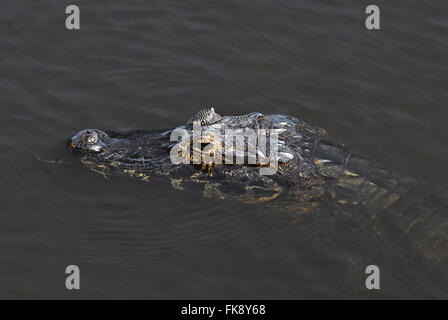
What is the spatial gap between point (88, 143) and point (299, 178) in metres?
2.46

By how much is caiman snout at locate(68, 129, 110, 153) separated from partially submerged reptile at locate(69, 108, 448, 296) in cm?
1

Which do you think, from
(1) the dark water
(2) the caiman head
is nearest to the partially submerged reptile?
(2) the caiman head

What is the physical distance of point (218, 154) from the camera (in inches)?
240

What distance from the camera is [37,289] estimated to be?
544 cm

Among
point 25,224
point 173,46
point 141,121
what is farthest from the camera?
point 173,46

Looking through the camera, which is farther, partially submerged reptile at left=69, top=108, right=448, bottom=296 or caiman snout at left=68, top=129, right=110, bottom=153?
caiman snout at left=68, top=129, right=110, bottom=153

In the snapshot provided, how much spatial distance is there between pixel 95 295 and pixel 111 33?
4973mm

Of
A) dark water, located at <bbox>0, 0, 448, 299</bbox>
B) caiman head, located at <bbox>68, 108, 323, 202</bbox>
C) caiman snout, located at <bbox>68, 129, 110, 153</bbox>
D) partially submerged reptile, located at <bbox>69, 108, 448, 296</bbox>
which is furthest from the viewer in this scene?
caiman snout, located at <bbox>68, 129, 110, 153</bbox>

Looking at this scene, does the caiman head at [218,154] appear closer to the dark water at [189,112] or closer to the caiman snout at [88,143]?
the caiman snout at [88,143]

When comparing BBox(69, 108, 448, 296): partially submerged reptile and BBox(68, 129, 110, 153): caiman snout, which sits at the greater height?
BBox(68, 129, 110, 153): caiman snout

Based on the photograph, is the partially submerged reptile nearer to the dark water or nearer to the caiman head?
the caiman head

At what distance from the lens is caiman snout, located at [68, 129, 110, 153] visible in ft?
21.1
